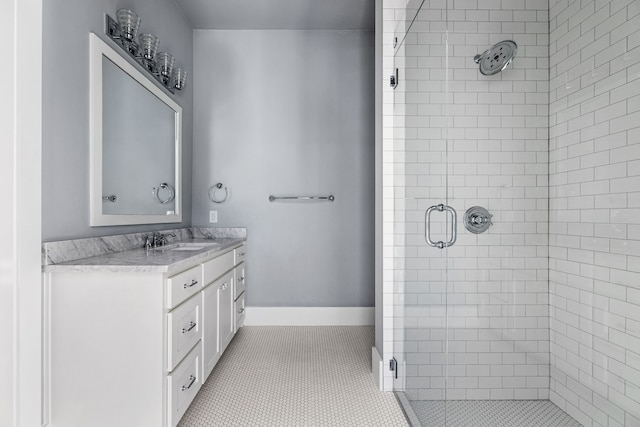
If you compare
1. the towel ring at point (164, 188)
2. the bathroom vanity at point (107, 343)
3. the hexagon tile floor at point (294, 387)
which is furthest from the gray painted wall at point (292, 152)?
the bathroom vanity at point (107, 343)

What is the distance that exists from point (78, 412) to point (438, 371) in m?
1.39

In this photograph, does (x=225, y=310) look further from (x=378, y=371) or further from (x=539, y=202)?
(x=539, y=202)

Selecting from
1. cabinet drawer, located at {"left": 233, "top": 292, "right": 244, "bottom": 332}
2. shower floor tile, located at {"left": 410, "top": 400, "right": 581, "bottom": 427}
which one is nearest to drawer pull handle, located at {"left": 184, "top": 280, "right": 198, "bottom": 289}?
cabinet drawer, located at {"left": 233, "top": 292, "right": 244, "bottom": 332}

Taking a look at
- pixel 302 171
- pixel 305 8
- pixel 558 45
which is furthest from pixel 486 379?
pixel 305 8

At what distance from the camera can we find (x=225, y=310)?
2406 millimetres

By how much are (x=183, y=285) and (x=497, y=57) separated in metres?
1.47

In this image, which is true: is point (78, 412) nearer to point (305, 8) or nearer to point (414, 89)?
point (414, 89)

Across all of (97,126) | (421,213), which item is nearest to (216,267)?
(97,126)

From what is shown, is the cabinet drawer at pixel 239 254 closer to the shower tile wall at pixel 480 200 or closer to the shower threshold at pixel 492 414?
the shower tile wall at pixel 480 200

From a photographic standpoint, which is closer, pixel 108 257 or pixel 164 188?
pixel 108 257

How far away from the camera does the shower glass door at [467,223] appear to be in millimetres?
1044

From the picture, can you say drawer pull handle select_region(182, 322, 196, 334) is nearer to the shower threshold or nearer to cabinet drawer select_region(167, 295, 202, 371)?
cabinet drawer select_region(167, 295, 202, 371)

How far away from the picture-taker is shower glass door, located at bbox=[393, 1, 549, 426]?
3.43 ft

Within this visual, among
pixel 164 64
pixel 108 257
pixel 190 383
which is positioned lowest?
pixel 190 383
